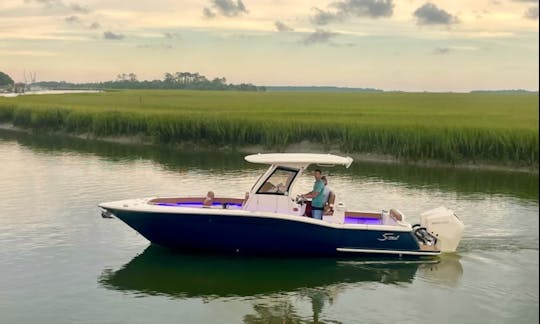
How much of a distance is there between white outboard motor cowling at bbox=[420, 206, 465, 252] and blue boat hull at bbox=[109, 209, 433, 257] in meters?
0.64

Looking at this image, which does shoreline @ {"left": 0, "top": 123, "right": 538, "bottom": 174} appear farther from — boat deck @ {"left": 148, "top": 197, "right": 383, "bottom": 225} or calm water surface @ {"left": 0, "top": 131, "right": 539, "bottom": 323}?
boat deck @ {"left": 148, "top": 197, "right": 383, "bottom": 225}

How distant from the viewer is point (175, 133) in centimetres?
4128

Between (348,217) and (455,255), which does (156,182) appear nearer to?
(348,217)

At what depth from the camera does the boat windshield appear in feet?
46.6

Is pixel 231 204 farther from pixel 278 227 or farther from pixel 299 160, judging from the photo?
pixel 299 160

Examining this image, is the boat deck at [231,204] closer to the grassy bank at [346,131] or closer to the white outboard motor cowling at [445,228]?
the white outboard motor cowling at [445,228]

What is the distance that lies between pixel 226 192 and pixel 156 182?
3950 millimetres

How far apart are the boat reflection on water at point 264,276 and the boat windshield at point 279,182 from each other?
5.12 ft

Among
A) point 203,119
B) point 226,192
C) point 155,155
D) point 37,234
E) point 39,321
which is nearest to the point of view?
point 39,321

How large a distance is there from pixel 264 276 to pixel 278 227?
3.62ft

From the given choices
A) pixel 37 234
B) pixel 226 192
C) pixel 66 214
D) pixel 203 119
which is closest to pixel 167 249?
pixel 37 234

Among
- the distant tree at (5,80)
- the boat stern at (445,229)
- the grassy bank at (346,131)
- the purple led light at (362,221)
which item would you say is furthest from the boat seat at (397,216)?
the distant tree at (5,80)

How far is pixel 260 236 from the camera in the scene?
13969 millimetres

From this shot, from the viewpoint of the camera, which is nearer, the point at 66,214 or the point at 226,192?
the point at 66,214
